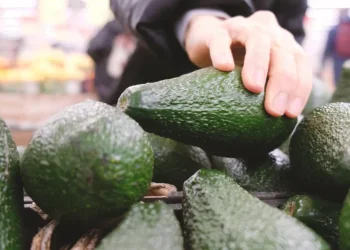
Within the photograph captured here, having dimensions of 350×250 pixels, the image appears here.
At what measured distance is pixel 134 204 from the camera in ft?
1.95

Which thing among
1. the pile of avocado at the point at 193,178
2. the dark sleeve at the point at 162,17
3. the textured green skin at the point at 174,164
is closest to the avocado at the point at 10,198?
the pile of avocado at the point at 193,178

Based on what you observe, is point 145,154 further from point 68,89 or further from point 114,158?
point 68,89

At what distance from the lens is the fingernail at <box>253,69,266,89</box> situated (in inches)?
30.3

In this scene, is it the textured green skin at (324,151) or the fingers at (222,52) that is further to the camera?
the fingers at (222,52)

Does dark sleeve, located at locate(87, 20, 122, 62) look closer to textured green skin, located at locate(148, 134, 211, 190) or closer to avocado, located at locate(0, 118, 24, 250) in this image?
textured green skin, located at locate(148, 134, 211, 190)

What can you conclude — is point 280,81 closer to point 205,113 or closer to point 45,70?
point 205,113

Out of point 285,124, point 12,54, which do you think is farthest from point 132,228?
point 12,54

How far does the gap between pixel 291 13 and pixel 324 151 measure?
1335 mm

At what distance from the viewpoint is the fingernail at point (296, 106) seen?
800mm

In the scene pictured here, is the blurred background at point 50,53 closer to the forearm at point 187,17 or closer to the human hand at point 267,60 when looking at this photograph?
the forearm at point 187,17

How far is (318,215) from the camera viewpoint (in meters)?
0.67

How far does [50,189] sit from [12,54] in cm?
289

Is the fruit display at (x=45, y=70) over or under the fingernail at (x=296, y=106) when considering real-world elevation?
under

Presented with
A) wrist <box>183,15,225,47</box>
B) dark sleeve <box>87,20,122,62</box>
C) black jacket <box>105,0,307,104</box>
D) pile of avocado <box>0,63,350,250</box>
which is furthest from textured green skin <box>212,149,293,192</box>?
dark sleeve <box>87,20,122,62</box>
